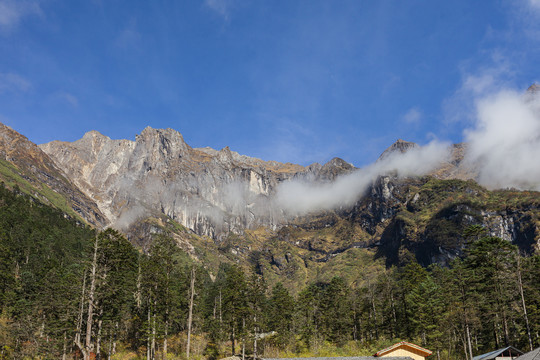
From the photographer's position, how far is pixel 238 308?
2151 inches

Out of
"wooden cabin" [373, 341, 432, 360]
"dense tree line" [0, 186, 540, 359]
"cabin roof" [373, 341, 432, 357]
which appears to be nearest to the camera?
"cabin roof" [373, 341, 432, 357]

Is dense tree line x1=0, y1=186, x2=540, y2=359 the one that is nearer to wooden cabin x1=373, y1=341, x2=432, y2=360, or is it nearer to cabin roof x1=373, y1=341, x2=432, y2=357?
cabin roof x1=373, y1=341, x2=432, y2=357

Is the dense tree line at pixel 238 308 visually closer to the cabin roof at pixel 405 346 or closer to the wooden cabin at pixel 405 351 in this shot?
the cabin roof at pixel 405 346

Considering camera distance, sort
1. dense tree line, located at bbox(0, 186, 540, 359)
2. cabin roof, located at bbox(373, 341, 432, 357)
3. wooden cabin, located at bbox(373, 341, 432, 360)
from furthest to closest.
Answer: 1. dense tree line, located at bbox(0, 186, 540, 359)
2. wooden cabin, located at bbox(373, 341, 432, 360)
3. cabin roof, located at bbox(373, 341, 432, 357)

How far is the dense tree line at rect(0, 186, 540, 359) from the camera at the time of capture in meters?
43.1

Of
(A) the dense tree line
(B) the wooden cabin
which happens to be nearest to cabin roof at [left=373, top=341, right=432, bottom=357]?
(B) the wooden cabin

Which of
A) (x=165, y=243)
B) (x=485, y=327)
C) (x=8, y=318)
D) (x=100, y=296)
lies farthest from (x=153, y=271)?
(x=485, y=327)

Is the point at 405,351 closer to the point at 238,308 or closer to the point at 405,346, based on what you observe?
the point at 405,346

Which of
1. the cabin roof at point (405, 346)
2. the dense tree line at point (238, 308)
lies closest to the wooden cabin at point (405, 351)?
the cabin roof at point (405, 346)

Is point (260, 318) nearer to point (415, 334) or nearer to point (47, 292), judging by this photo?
point (415, 334)

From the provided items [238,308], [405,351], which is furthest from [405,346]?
[238,308]

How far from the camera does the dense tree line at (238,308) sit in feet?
141

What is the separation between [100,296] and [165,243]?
16.5 meters

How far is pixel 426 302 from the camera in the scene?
5731 cm
